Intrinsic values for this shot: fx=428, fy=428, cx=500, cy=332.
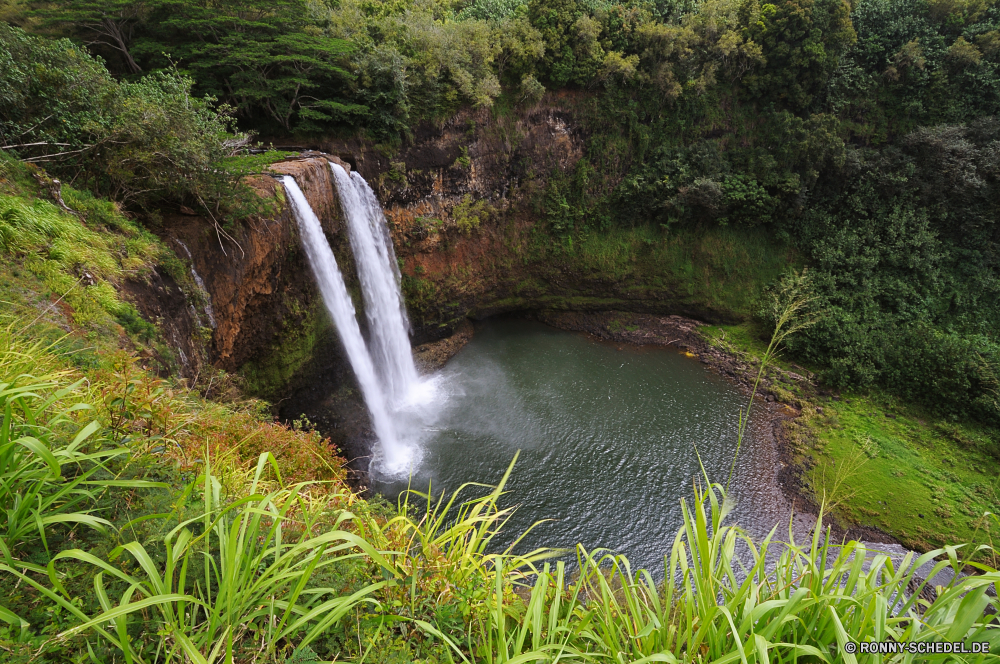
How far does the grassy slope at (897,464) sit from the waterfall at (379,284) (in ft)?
33.5

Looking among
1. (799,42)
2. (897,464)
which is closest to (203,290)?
(897,464)

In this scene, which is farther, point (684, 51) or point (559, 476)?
point (684, 51)

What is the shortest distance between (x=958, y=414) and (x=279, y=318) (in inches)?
670

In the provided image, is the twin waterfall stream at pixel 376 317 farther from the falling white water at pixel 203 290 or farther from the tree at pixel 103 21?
the tree at pixel 103 21

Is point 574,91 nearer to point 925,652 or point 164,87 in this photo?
point 164,87

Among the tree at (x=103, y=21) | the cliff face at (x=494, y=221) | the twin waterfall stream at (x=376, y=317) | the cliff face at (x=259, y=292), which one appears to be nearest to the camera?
the cliff face at (x=259, y=292)

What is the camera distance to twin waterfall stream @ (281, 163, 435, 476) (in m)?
9.53

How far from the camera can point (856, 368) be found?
12.5 m

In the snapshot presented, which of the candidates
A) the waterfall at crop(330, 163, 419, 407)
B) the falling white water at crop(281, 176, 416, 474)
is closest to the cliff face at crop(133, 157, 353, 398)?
the falling white water at crop(281, 176, 416, 474)

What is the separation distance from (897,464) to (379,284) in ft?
44.1

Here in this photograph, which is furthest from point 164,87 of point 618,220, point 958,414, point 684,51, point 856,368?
point 958,414

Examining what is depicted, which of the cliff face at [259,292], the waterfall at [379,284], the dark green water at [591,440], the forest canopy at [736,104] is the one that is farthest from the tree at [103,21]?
the dark green water at [591,440]

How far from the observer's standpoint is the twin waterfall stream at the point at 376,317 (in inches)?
375

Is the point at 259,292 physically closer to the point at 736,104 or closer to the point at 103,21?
the point at 103,21
